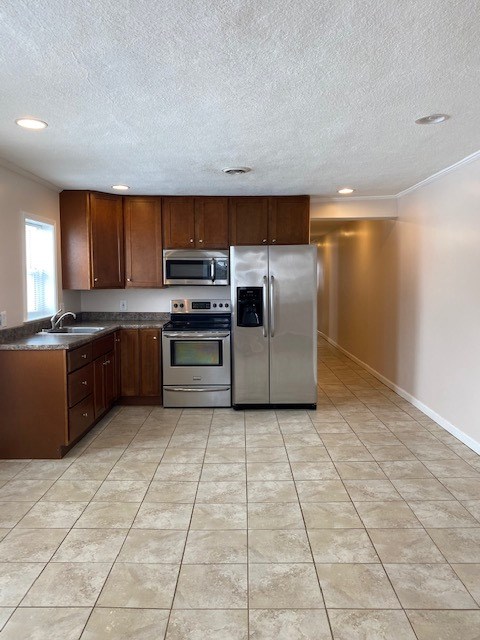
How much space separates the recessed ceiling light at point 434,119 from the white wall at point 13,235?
3092mm

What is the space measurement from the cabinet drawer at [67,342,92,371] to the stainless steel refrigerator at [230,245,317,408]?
1.47 m

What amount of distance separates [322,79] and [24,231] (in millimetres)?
2944

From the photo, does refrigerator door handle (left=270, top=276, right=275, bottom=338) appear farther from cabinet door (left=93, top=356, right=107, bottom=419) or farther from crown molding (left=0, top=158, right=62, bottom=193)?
crown molding (left=0, top=158, right=62, bottom=193)

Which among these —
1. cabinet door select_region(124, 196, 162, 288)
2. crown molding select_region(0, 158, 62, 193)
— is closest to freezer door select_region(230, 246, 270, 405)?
cabinet door select_region(124, 196, 162, 288)

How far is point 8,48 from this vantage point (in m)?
1.85

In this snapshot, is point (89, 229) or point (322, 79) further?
point (89, 229)

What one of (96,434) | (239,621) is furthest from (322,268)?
(239,621)

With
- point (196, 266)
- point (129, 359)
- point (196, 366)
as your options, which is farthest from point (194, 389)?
point (196, 266)

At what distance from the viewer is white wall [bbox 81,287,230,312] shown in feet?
18.0

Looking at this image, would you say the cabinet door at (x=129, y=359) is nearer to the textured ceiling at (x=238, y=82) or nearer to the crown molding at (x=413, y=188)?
the textured ceiling at (x=238, y=82)

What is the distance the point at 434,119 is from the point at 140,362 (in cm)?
354

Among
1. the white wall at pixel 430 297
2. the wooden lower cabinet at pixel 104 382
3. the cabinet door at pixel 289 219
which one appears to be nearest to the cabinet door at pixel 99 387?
the wooden lower cabinet at pixel 104 382

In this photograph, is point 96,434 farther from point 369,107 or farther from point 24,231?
point 369,107

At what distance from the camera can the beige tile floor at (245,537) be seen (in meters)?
1.81
